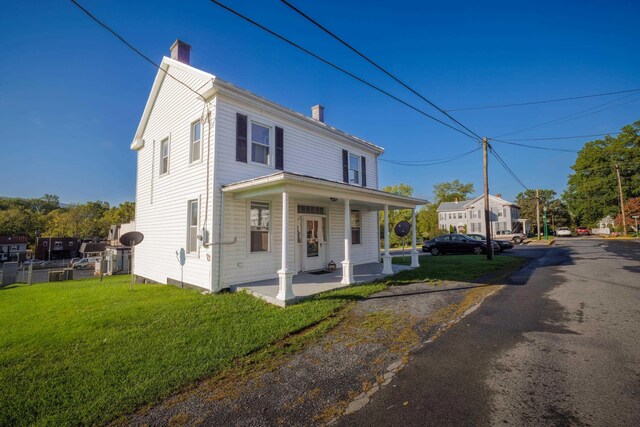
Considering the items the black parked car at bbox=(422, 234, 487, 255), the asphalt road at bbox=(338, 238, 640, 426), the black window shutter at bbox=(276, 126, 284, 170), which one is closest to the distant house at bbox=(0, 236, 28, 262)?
the black window shutter at bbox=(276, 126, 284, 170)

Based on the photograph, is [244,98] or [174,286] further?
[174,286]

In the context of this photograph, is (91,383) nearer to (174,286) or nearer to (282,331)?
(282,331)

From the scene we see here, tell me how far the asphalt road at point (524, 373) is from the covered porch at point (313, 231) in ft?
12.4

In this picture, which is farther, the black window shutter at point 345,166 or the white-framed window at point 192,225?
the black window shutter at point 345,166

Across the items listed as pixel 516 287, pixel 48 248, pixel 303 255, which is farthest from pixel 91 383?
pixel 48 248

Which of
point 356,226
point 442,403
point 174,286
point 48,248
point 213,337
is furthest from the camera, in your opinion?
point 48,248

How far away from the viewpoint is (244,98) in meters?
8.73

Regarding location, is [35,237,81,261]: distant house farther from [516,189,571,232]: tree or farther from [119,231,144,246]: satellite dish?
[516,189,571,232]: tree

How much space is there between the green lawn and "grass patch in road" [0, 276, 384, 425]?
12 mm

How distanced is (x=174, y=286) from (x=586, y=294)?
11977 mm

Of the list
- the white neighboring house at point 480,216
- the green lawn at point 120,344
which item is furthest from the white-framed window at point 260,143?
the white neighboring house at point 480,216

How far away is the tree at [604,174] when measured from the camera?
38.1 m

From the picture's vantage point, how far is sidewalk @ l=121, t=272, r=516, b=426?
274 centimetres

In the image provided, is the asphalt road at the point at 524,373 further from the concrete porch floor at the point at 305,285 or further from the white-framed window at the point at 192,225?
the white-framed window at the point at 192,225
